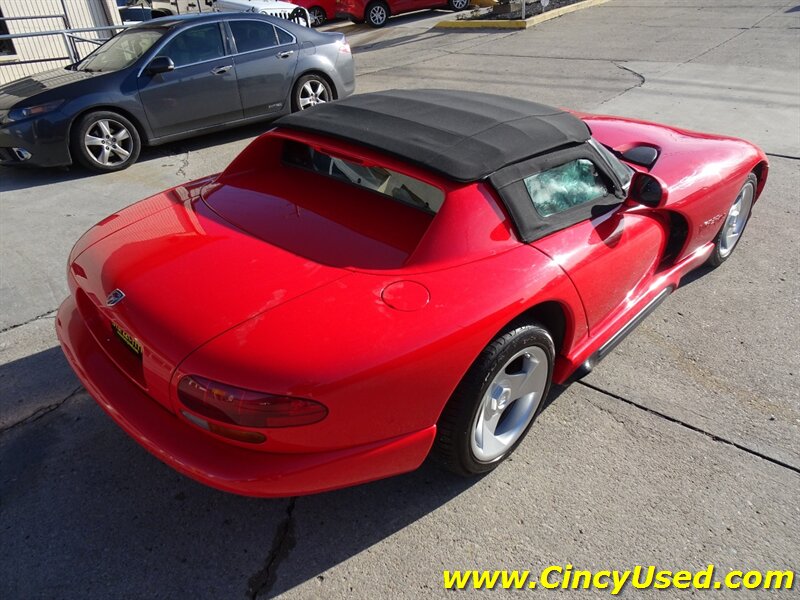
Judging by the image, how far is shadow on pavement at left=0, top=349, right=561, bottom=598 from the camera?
7.26 ft

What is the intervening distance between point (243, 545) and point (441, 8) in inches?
702

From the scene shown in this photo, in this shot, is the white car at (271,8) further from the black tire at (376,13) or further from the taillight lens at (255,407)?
the taillight lens at (255,407)

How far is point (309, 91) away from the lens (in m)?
7.57

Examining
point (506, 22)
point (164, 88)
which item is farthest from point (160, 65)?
point (506, 22)

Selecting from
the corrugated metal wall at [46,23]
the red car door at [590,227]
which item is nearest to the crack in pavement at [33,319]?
the red car door at [590,227]

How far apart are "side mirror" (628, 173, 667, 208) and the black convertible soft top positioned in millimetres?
377

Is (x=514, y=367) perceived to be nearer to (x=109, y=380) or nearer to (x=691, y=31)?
(x=109, y=380)

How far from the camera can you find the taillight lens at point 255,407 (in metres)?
1.94

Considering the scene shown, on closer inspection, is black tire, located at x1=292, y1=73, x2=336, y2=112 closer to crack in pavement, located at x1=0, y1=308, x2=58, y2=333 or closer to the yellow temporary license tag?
crack in pavement, located at x1=0, y1=308, x2=58, y2=333

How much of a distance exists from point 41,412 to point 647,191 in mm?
3188

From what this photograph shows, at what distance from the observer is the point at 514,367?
2.60 meters

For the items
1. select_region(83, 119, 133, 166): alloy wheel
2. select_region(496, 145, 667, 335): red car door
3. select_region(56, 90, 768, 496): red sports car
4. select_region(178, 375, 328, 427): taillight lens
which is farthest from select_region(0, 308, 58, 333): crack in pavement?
select_region(496, 145, 667, 335): red car door

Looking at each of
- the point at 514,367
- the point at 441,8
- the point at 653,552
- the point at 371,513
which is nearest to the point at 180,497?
the point at 371,513

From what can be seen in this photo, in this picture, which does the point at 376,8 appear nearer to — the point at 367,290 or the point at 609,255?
the point at 609,255
